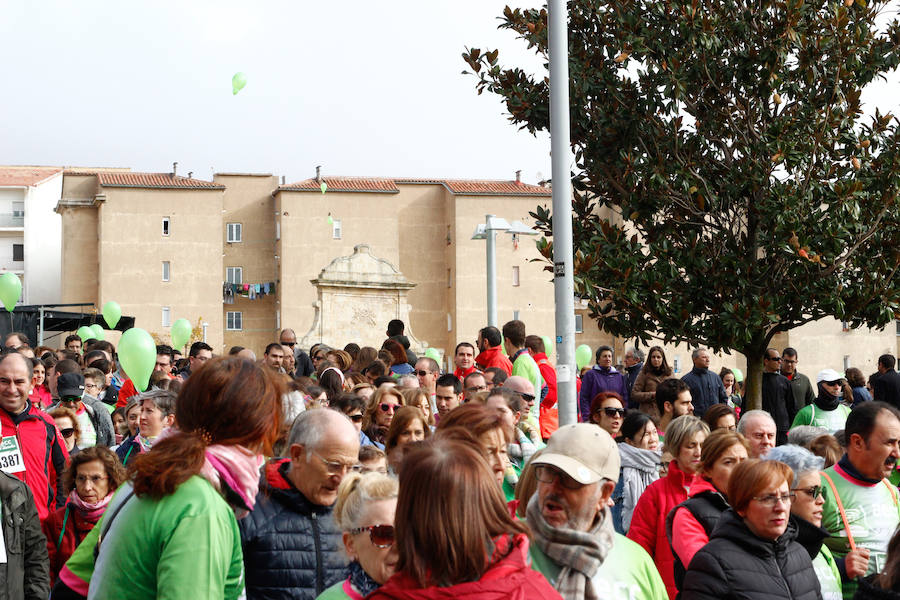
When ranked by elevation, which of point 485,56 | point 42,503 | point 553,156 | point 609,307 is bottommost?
point 42,503

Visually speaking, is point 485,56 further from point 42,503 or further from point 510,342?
point 42,503

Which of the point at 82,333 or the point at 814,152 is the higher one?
the point at 814,152

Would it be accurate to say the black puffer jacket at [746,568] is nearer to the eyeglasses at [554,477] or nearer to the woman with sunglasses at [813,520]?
the woman with sunglasses at [813,520]

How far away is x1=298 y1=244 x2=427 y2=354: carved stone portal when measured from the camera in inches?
2277

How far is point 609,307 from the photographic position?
13195mm

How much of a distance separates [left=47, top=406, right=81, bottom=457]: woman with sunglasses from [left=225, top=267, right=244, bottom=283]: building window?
6244 centimetres

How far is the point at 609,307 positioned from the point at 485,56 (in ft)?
11.5

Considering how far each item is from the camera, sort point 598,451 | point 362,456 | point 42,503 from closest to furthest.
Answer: point 598,451, point 362,456, point 42,503

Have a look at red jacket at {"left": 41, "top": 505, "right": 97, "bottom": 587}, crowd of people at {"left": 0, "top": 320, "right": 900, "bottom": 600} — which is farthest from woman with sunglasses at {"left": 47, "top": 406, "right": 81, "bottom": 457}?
red jacket at {"left": 41, "top": 505, "right": 97, "bottom": 587}

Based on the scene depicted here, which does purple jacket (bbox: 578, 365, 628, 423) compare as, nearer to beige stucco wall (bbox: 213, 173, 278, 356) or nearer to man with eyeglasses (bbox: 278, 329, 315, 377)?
man with eyeglasses (bbox: 278, 329, 315, 377)

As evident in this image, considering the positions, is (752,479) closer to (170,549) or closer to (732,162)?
(170,549)

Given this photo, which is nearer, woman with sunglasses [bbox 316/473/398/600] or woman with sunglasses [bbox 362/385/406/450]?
woman with sunglasses [bbox 316/473/398/600]

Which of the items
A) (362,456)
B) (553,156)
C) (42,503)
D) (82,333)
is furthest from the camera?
(82,333)

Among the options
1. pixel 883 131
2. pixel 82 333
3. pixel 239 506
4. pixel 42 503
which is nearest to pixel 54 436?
pixel 42 503
